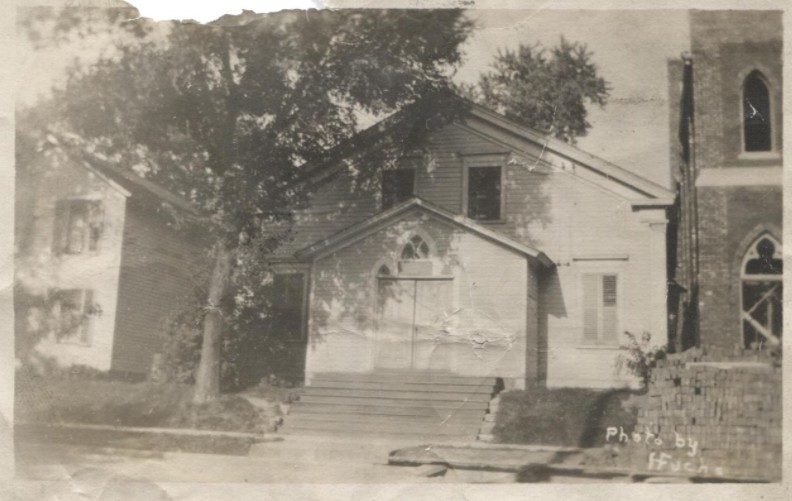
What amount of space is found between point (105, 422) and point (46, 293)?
56 centimetres

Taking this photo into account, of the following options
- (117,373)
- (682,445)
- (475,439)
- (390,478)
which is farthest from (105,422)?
(682,445)

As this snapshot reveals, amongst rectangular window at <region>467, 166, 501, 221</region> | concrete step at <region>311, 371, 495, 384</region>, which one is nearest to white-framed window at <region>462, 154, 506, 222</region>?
rectangular window at <region>467, 166, 501, 221</region>

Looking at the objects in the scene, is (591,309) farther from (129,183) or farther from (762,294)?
(129,183)

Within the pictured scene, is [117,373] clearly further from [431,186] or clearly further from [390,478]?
[431,186]

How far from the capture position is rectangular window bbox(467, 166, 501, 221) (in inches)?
108

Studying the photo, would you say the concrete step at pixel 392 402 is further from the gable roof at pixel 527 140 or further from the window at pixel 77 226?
the window at pixel 77 226

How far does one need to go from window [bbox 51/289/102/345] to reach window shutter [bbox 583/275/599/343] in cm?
183

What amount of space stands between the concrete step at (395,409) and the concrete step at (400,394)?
0.02 m

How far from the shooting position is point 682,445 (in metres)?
2.57

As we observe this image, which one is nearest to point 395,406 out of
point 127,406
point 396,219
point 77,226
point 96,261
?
point 396,219

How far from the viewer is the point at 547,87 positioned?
278 cm

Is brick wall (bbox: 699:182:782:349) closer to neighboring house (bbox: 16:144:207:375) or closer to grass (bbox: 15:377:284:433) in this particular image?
grass (bbox: 15:377:284:433)

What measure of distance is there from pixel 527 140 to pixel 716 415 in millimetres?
1178

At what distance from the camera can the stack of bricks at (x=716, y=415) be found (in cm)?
255
